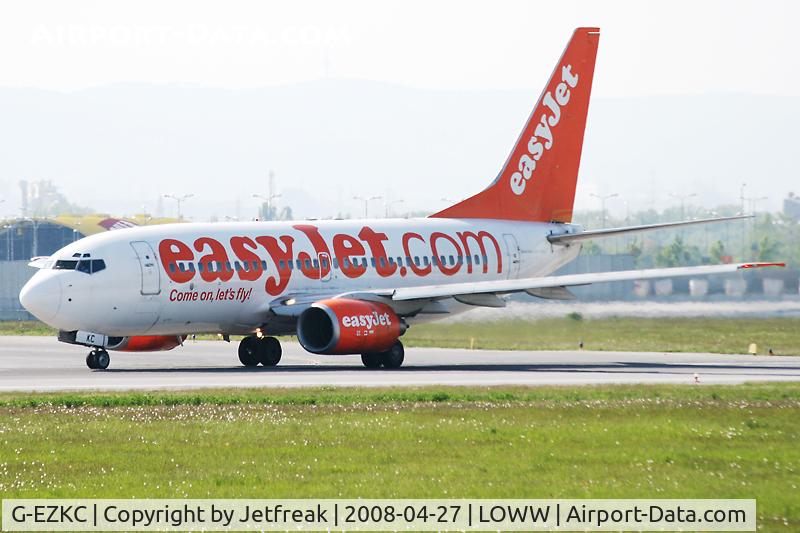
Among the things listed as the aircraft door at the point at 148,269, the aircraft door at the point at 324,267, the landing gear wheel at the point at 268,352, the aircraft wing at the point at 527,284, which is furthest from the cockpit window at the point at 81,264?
the aircraft wing at the point at 527,284

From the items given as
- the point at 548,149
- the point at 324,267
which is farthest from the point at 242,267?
the point at 548,149

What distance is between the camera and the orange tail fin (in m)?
56.8

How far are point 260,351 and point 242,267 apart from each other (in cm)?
366

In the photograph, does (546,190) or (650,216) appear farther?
(650,216)

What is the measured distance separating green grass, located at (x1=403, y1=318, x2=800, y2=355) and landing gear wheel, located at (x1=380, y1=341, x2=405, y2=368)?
7.44 metres

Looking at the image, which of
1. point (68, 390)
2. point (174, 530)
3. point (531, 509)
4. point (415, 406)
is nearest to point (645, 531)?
point (531, 509)

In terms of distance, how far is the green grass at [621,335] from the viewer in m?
55.4

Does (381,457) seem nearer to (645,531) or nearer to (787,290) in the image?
(645,531)

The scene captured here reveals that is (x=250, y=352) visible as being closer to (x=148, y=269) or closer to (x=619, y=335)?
(x=148, y=269)

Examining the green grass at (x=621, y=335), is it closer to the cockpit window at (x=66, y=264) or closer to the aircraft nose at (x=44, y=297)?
the cockpit window at (x=66, y=264)

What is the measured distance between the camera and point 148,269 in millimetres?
45531

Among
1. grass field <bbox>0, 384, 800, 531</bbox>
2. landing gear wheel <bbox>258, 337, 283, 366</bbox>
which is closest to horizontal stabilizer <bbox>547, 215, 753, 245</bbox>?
landing gear wheel <bbox>258, 337, 283, 366</bbox>

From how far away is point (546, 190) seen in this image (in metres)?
57.5

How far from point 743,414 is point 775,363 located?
19.2m
